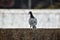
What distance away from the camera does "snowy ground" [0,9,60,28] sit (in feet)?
37.6

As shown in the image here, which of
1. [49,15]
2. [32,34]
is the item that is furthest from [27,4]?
[32,34]

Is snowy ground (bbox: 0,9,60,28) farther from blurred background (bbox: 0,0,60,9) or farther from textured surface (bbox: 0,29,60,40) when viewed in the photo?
textured surface (bbox: 0,29,60,40)

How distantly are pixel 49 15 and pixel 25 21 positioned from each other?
3.41 ft

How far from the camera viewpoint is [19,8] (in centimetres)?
1154

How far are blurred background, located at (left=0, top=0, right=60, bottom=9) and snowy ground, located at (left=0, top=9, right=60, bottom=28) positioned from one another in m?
0.18

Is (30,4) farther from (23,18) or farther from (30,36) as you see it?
(30,36)

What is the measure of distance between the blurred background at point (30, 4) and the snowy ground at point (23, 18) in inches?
6.9

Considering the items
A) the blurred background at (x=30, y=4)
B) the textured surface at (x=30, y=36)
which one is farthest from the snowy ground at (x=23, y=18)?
the textured surface at (x=30, y=36)

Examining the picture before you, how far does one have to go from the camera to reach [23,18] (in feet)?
37.6

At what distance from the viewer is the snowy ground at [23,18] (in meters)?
11.4

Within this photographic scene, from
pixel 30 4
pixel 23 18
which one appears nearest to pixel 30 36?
pixel 23 18

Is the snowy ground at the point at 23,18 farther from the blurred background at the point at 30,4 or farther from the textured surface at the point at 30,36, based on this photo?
the textured surface at the point at 30,36

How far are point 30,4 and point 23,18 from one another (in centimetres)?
67

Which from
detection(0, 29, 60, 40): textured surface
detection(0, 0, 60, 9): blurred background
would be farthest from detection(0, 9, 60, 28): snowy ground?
detection(0, 29, 60, 40): textured surface
